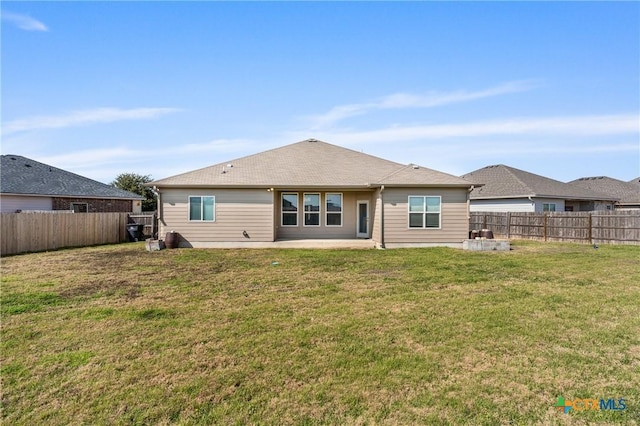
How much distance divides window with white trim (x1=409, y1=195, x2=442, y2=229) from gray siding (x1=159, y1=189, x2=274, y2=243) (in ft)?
19.0

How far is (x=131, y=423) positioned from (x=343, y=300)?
3.84 m

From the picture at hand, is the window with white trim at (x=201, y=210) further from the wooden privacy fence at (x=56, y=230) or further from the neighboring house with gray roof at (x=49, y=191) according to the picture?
the neighboring house with gray roof at (x=49, y=191)

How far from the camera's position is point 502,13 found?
1008 centimetres

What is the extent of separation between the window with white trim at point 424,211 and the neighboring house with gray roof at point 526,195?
318 inches

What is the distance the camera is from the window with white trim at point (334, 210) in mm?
15297

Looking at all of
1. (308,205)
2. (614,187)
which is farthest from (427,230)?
(614,187)

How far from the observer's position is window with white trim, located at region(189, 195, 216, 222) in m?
13.9

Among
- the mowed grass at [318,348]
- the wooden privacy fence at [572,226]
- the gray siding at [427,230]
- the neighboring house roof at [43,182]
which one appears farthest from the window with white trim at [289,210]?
the neighboring house roof at [43,182]

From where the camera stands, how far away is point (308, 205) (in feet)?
50.2

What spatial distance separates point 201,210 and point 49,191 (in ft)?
40.5

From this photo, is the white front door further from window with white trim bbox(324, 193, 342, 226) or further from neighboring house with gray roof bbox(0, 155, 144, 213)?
neighboring house with gray roof bbox(0, 155, 144, 213)

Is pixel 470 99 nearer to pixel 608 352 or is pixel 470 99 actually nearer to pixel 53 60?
pixel 608 352

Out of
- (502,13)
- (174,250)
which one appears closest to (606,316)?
(502,13)

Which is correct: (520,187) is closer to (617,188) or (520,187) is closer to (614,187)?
(617,188)
